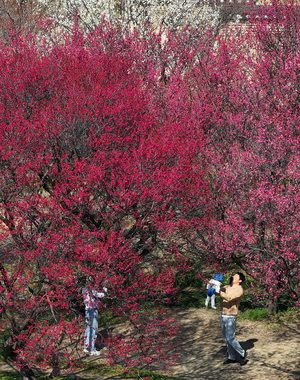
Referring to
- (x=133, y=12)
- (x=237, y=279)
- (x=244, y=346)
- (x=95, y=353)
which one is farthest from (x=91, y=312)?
(x=133, y=12)

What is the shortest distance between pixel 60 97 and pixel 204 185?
6.56m

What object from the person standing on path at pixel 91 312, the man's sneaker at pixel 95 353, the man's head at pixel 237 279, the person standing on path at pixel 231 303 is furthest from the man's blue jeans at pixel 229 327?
the man's sneaker at pixel 95 353

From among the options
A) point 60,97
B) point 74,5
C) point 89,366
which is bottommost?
point 89,366

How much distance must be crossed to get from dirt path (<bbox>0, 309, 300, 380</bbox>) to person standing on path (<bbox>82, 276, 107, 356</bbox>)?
0.66m

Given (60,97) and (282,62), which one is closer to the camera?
(60,97)

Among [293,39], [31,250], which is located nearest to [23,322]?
[31,250]

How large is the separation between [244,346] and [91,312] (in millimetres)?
3887

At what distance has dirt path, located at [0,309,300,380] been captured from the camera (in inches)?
433

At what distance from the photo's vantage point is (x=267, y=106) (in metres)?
18.5

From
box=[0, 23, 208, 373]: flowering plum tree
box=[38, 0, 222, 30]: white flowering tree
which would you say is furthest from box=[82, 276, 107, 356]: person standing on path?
box=[38, 0, 222, 30]: white flowering tree

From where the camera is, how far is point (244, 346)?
489 inches

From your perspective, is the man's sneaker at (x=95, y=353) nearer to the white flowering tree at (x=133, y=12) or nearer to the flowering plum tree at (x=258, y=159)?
the flowering plum tree at (x=258, y=159)

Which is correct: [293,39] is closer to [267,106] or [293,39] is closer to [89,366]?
[267,106]

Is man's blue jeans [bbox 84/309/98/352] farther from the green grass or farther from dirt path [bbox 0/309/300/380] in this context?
dirt path [bbox 0/309/300/380]
